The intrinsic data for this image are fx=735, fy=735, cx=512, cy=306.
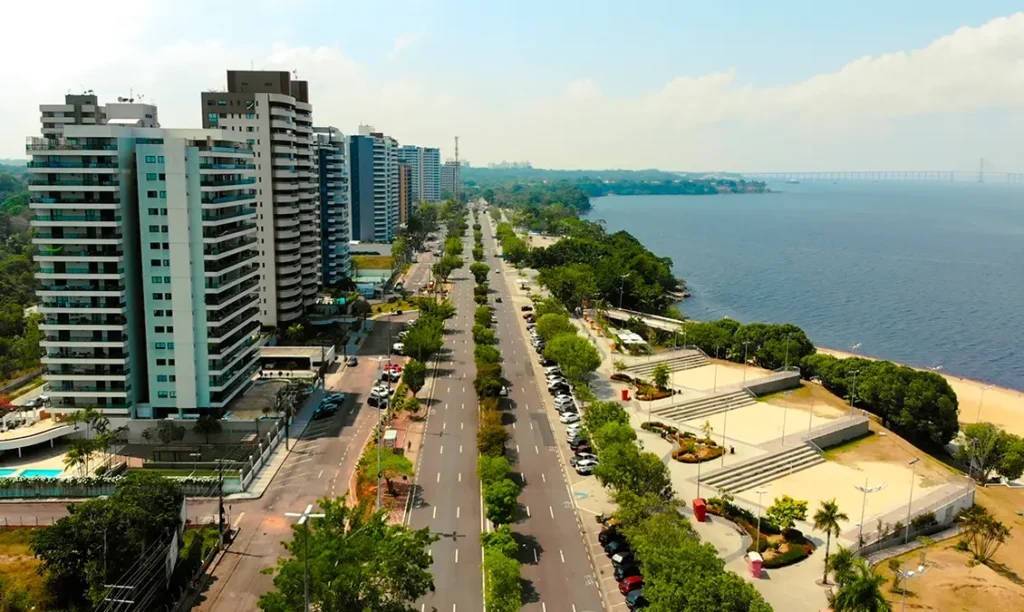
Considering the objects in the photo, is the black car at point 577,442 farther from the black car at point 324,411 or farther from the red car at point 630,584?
the black car at point 324,411

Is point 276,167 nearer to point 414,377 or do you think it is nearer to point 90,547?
point 414,377

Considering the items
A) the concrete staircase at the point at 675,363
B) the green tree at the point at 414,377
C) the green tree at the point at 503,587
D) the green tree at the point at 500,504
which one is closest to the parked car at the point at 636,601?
the green tree at the point at 503,587

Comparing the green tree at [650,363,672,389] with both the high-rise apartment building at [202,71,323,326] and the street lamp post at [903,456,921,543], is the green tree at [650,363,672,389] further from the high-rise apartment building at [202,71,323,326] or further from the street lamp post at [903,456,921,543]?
the high-rise apartment building at [202,71,323,326]

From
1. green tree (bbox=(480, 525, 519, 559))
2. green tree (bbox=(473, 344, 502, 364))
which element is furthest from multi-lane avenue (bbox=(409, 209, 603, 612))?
green tree (bbox=(473, 344, 502, 364))

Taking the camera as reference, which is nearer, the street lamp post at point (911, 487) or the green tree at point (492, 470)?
the green tree at point (492, 470)

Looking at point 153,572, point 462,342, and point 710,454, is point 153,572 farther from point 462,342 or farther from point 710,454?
point 462,342

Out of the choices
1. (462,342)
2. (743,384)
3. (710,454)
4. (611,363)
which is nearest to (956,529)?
(710,454)

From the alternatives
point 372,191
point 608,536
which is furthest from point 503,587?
point 372,191
